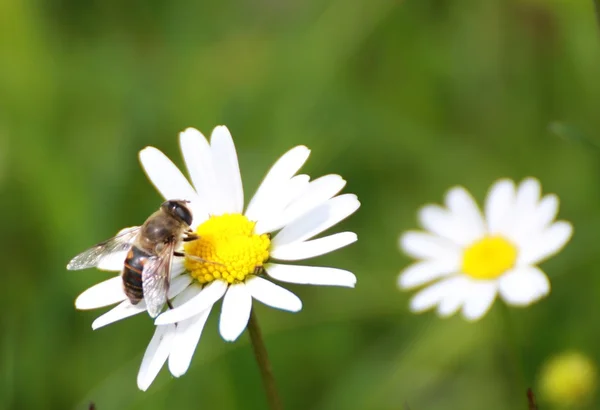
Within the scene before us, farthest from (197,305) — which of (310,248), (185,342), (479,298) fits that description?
(479,298)

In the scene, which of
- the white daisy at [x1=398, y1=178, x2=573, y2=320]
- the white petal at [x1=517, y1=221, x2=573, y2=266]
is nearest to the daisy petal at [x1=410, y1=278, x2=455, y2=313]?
the white daisy at [x1=398, y1=178, x2=573, y2=320]

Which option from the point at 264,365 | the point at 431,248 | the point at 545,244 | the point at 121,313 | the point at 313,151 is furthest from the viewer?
the point at 313,151

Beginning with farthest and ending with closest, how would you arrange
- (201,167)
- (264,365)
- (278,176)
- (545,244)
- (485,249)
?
(485,249) < (545,244) < (201,167) < (278,176) < (264,365)

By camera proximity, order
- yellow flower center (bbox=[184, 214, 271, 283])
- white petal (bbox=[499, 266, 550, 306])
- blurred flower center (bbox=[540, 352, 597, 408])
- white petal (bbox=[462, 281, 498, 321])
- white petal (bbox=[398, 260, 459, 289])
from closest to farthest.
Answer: yellow flower center (bbox=[184, 214, 271, 283]), white petal (bbox=[499, 266, 550, 306]), white petal (bbox=[462, 281, 498, 321]), blurred flower center (bbox=[540, 352, 597, 408]), white petal (bbox=[398, 260, 459, 289])

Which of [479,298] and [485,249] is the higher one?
[485,249]

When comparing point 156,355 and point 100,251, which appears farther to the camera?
point 100,251

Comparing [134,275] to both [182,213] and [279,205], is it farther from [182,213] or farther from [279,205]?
[279,205]

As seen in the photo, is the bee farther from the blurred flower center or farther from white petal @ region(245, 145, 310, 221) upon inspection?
the blurred flower center
